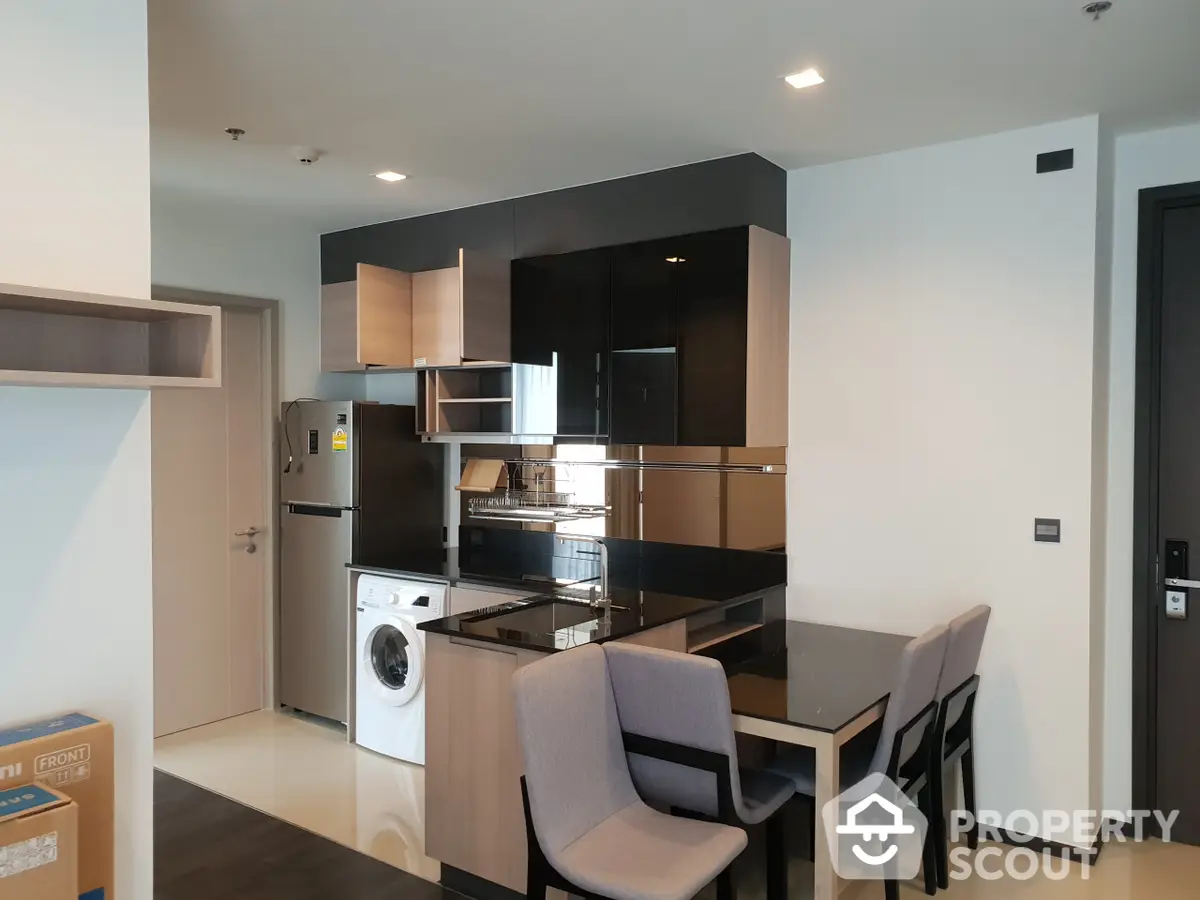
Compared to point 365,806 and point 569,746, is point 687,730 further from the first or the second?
point 365,806

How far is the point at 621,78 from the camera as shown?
2748 mm

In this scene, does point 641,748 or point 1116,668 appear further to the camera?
point 1116,668

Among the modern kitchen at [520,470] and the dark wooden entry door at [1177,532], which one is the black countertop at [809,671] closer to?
the modern kitchen at [520,470]

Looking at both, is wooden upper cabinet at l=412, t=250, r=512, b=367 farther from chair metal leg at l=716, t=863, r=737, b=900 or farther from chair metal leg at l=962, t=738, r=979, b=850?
chair metal leg at l=962, t=738, r=979, b=850

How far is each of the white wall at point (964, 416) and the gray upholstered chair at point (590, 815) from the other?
1.43 m

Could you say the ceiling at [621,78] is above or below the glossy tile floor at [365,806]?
above

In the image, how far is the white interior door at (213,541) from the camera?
14.4 ft

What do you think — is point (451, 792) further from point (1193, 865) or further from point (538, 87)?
point (1193, 865)

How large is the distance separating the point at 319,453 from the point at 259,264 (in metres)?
1.05

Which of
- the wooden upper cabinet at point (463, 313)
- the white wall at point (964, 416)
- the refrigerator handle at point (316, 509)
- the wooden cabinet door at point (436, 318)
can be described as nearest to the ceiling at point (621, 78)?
the white wall at point (964, 416)

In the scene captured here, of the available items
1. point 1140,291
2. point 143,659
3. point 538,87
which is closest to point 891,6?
point 538,87

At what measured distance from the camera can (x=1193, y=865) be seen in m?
3.16

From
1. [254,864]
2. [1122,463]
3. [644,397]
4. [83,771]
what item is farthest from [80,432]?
[1122,463]

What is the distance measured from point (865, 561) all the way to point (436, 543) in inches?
90.5
